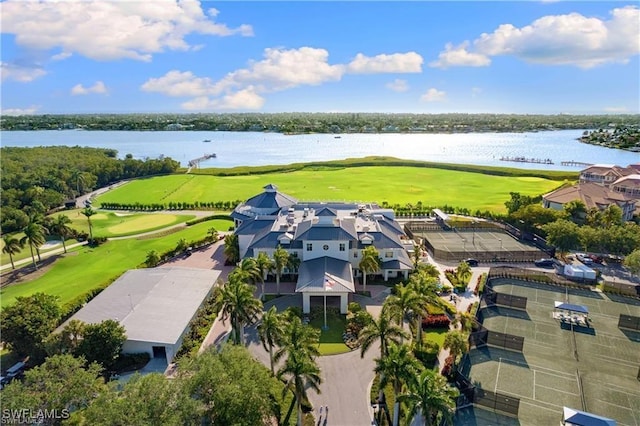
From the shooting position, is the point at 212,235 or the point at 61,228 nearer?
the point at 61,228

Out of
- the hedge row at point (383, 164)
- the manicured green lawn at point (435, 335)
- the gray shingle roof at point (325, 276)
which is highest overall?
the hedge row at point (383, 164)

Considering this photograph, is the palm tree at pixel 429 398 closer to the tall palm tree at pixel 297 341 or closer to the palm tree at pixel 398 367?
the palm tree at pixel 398 367

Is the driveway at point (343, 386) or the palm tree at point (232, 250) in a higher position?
the palm tree at point (232, 250)

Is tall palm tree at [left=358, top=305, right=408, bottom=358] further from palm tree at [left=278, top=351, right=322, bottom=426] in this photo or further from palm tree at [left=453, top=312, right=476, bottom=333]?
palm tree at [left=453, top=312, right=476, bottom=333]

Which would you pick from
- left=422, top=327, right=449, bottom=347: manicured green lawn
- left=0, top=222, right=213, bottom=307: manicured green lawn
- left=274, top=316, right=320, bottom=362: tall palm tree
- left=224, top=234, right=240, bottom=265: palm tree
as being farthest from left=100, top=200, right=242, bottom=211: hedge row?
left=274, top=316, right=320, bottom=362: tall palm tree

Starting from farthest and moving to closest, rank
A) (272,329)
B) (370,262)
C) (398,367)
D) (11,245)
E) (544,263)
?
(544,263) → (11,245) → (370,262) → (272,329) → (398,367)

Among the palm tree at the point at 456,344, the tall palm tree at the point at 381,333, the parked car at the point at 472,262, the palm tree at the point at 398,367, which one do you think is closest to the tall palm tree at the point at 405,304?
the tall palm tree at the point at 381,333

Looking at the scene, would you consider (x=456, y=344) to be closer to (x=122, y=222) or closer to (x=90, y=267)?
(x=90, y=267)

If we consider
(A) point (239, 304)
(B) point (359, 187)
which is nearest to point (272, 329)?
(A) point (239, 304)
